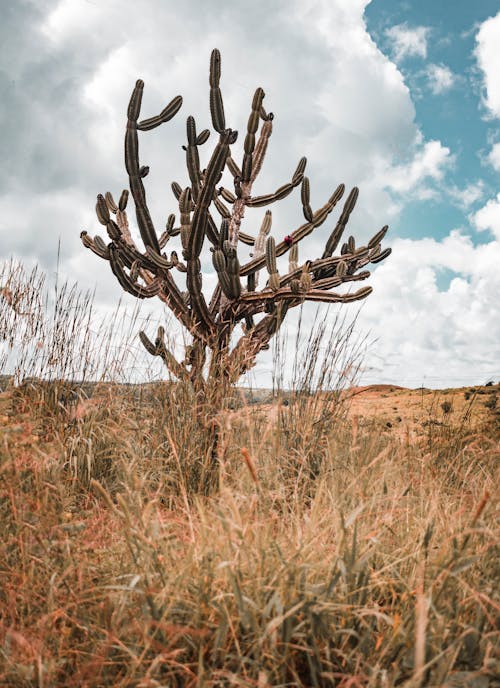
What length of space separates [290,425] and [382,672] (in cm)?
252

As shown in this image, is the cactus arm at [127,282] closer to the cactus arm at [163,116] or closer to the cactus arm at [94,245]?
the cactus arm at [94,245]

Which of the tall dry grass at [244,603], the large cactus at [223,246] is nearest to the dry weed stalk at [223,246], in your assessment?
the large cactus at [223,246]

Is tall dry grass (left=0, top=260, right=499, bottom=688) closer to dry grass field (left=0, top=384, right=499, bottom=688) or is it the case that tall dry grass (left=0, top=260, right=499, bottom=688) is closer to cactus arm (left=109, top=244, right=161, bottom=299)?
dry grass field (left=0, top=384, right=499, bottom=688)

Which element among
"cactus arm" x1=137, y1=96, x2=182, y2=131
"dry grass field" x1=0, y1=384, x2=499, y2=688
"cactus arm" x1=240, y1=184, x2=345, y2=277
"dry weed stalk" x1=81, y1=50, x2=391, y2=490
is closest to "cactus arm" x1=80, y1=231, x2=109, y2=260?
"dry weed stalk" x1=81, y1=50, x2=391, y2=490

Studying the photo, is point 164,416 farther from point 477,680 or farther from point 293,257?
point 293,257

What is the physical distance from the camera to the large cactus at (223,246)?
6371mm

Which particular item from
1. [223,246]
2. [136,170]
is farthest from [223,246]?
[136,170]

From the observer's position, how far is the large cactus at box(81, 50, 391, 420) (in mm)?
6371

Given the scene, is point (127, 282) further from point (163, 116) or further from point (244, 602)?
point (244, 602)

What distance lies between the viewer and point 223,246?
6.95m

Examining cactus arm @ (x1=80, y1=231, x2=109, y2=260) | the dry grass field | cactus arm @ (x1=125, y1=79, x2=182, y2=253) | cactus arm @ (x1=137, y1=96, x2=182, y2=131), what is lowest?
the dry grass field

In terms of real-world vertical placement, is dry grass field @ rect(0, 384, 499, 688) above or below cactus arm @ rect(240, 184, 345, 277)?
below

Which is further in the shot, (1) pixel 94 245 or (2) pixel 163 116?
(1) pixel 94 245

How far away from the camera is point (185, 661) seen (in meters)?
1.69
